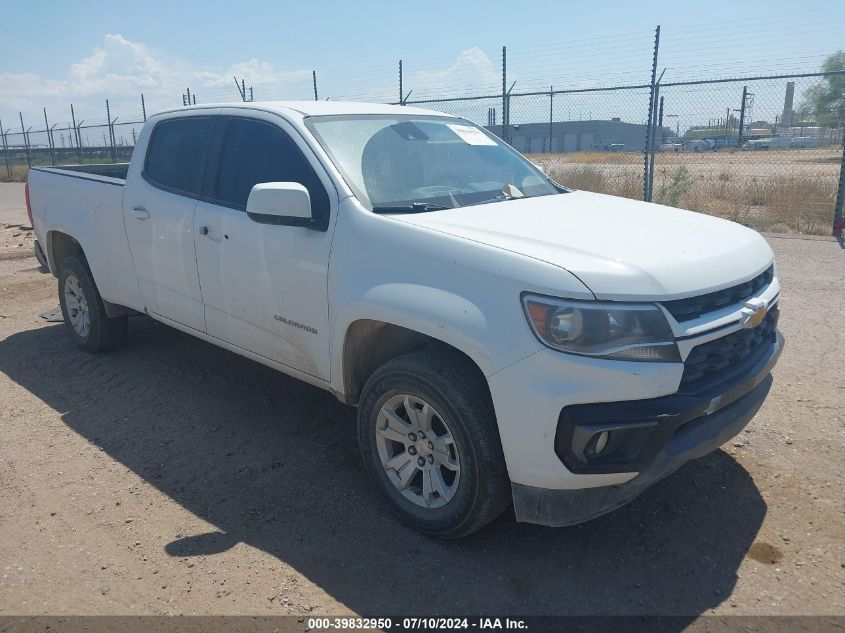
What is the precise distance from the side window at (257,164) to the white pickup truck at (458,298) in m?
0.01

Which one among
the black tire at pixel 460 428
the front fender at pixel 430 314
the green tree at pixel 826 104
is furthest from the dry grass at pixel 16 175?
the black tire at pixel 460 428

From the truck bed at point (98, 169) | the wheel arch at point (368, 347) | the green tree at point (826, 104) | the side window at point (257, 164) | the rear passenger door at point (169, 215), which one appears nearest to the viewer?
the wheel arch at point (368, 347)

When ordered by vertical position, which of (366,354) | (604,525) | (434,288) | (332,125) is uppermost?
(332,125)

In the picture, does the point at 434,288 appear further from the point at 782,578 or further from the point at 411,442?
the point at 782,578

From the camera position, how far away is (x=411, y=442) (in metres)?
3.21

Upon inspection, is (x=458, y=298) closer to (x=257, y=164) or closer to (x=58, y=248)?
(x=257, y=164)

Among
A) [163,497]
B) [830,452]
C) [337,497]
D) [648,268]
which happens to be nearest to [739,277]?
[648,268]

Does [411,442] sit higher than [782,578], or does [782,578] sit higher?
[411,442]

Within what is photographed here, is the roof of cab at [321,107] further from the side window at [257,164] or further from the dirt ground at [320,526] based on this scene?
the dirt ground at [320,526]

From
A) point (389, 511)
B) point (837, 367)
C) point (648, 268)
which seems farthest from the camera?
point (837, 367)

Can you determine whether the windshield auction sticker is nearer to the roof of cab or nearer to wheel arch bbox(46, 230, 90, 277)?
the roof of cab

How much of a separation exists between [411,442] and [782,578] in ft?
5.40

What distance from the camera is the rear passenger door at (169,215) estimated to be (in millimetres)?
4363

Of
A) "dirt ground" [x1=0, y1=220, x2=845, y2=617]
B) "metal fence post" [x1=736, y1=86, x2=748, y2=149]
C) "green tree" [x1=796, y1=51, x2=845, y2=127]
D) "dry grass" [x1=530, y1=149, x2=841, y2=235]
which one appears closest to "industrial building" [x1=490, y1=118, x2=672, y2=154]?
"dry grass" [x1=530, y1=149, x2=841, y2=235]
